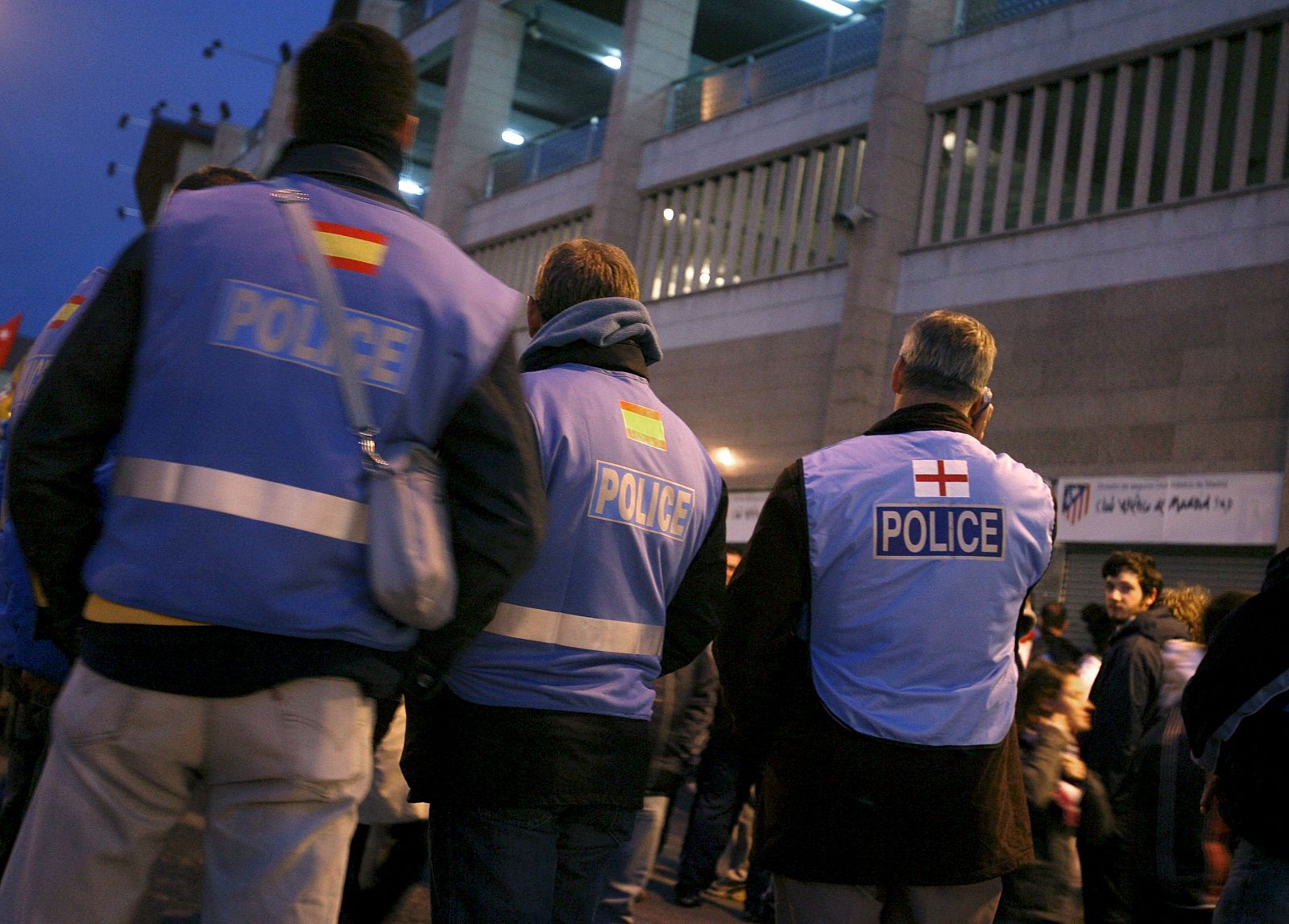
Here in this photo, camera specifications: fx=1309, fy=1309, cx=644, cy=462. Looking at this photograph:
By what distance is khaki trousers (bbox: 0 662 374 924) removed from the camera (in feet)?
6.34

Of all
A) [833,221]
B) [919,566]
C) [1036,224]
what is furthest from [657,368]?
[919,566]

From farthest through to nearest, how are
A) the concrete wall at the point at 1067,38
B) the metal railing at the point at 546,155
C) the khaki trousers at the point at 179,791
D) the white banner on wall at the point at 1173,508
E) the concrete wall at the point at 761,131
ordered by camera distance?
the metal railing at the point at 546,155 < the concrete wall at the point at 761,131 < the concrete wall at the point at 1067,38 < the white banner on wall at the point at 1173,508 < the khaki trousers at the point at 179,791

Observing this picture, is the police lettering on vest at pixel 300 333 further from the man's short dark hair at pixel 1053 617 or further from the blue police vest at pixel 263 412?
the man's short dark hair at pixel 1053 617

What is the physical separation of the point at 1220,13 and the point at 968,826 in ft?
47.6

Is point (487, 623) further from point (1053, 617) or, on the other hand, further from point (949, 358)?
point (1053, 617)

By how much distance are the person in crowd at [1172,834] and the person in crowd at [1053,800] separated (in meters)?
0.15

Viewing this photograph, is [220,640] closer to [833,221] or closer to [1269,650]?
[1269,650]

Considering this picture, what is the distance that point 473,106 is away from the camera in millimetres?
27734

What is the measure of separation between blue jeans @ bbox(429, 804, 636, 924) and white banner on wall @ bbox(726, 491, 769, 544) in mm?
16545

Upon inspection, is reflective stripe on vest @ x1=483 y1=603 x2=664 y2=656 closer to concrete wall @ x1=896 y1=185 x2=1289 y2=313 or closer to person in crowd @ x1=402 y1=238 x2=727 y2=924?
person in crowd @ x1=402 y1=238 x2=727 y2=924

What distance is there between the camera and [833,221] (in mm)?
18391

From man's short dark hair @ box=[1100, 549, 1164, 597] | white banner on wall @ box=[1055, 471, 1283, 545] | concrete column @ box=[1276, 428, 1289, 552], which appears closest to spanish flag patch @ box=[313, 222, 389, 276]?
man's short dark hair @ box=[1100, 549, 1164, 597]

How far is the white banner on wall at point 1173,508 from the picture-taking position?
44.9ft

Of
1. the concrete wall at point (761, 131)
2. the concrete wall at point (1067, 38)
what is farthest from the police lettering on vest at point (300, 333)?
the concrete wall at point (761, 131)
